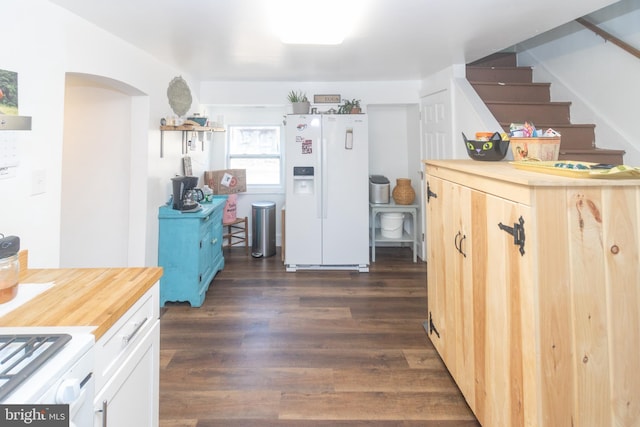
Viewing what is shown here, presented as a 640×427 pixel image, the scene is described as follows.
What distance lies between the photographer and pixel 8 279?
1132 mm

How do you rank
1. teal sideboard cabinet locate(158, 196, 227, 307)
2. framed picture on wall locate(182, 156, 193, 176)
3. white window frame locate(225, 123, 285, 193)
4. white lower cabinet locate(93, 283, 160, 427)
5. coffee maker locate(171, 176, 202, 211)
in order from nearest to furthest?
white lower cabinet locate(93, 283, 160, 427) → teal sideboard cabinet locate(158, 196, 227, 307) → coffee maker locate(171, 176, 202, 211) → framed picture on wall locate(182, 156, 193, 176) → white window frame locate(225, 123, 285, 193)

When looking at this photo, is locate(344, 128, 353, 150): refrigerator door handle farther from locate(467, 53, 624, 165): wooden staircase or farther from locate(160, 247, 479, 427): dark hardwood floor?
locate(160, 247, 479, 427): dark hardwood floor

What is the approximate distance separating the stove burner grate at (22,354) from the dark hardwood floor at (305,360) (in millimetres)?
1068

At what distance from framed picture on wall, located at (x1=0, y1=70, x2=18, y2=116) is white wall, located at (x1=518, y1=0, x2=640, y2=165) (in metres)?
3.91

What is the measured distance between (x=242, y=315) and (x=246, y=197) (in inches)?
98.8

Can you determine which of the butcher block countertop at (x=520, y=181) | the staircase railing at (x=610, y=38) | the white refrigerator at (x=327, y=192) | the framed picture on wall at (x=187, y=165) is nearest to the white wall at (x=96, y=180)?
the framed picture on wall at (x=187, y=165)

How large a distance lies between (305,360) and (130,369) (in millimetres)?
1280

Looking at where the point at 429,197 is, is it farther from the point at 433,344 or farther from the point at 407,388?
the point at 407,388

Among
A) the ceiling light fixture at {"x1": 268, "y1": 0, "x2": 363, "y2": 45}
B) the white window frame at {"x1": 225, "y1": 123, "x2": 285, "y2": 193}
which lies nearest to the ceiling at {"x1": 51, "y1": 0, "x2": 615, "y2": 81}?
the ceiling light fixture at {"x1": 268, "y1": 0, "x2": 363, "y2": 45}

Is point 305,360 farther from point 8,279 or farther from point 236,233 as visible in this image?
point 236,233

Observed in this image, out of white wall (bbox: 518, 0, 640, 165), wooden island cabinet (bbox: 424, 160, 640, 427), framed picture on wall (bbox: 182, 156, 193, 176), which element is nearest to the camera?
wooden island cabinet (bbox: 424, 160, 640, 427)

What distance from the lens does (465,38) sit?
2646 millimetres

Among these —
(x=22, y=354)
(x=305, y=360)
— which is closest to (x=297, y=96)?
(x=305, y=360)
